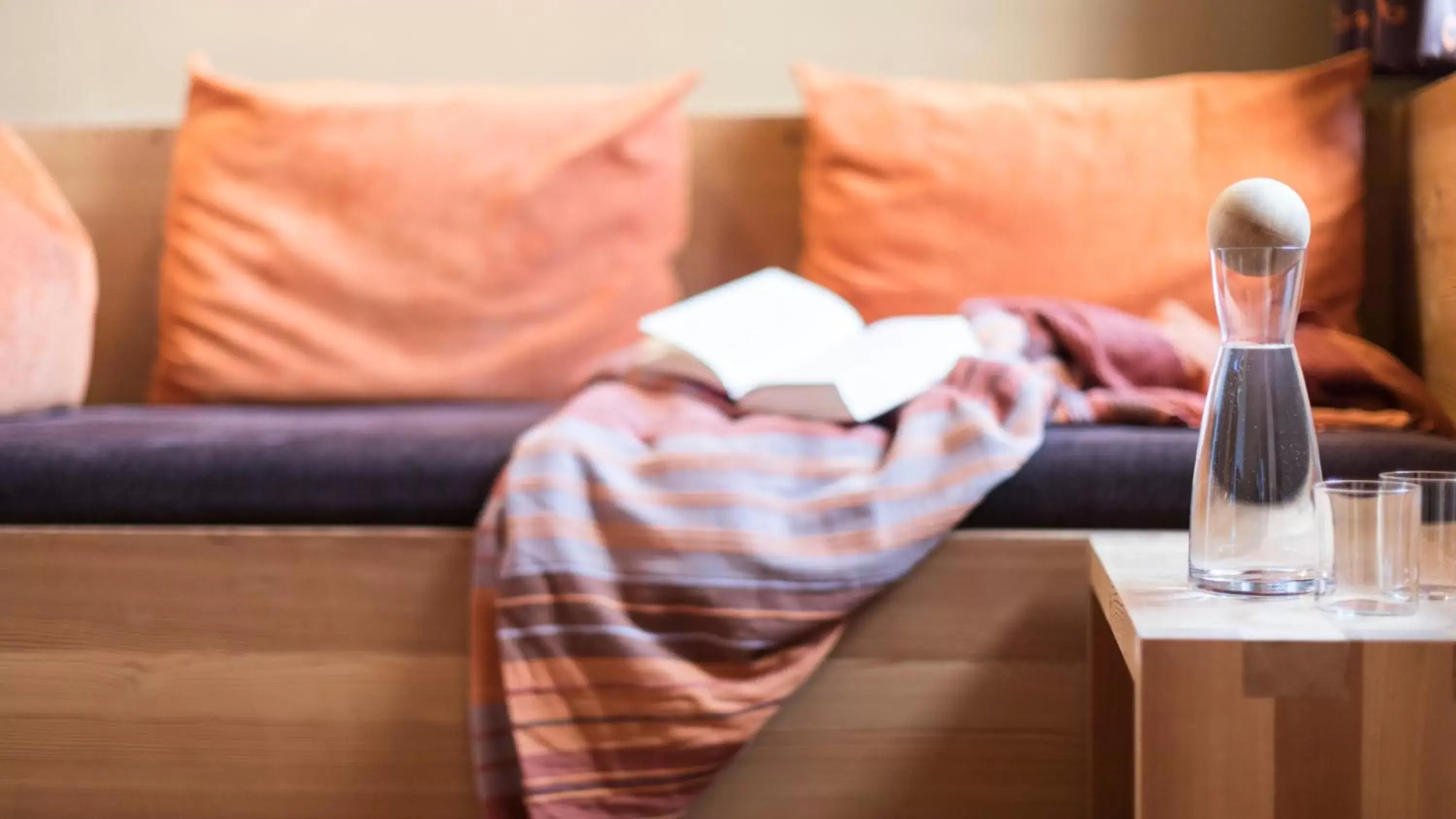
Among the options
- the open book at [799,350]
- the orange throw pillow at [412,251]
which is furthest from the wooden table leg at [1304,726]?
the orange throw pillow at [412,251]

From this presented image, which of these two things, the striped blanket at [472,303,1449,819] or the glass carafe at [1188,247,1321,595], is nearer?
the glass carafe at [1188,247,1321,595]

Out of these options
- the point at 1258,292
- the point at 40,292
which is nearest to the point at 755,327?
the point at 1258,292

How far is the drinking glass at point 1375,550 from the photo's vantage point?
29.2 inches

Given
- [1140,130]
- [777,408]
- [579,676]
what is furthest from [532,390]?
[1140,130]

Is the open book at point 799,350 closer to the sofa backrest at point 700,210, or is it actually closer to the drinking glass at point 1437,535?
the sofa backrest at point 700,210

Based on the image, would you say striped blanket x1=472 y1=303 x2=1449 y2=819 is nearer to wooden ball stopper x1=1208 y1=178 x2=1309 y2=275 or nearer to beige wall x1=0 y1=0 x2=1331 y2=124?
wooden ball stopper x1=1208 y1=178 x2=1309 y2=275

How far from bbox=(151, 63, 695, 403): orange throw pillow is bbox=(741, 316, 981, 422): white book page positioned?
1.48 ft

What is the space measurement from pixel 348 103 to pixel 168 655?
84 cm

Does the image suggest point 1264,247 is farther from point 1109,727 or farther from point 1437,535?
point 1109,727

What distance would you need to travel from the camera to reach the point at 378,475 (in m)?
1.17

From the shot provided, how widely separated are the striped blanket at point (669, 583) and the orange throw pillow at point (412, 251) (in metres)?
0.55

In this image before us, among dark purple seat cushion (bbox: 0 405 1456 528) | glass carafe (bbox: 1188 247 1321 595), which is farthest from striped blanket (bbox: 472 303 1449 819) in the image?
glass carafe (bbox: 1188 247 1321 595)

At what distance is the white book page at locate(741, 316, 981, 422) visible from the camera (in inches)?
47.2

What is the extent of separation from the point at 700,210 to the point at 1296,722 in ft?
4.18
